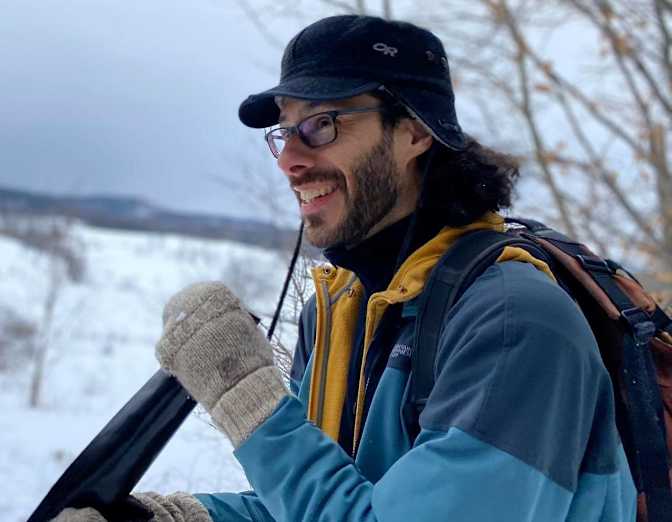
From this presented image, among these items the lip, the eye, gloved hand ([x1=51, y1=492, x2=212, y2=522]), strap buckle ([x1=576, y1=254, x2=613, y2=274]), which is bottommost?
gloved hand ([x1=51, y1=492, x2=212, y2=522])

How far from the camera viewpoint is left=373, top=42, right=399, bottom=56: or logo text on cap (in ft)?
5.97

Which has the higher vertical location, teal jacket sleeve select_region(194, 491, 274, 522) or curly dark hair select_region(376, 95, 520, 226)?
curly dark hair select_region(376, 95, 520, 226)

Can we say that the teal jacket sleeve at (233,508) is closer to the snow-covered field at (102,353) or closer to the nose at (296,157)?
the snow-covered field at (102,353)

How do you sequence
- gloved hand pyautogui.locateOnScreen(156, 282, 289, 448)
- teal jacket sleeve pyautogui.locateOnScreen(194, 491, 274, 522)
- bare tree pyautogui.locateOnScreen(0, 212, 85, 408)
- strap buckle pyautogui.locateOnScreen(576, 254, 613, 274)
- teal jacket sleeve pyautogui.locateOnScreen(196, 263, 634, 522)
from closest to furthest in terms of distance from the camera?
teal jacket sleeve pyautogui.locateOnScreen(196, 263, 634, 522) → gloved hand pyautogui.locateOnScreen(156, 282, 289, 448) → strap buckle pyautogui.locateOnScreen(576, 254, 613, 274) → teal jacket sleeve pyautogui.locateOnScreen(194, 491, 274, 522) → bare tree pyautogui.locateOnScreen(0, 212, 85, 408)

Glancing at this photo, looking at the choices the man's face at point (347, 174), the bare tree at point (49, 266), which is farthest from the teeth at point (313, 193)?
the bare tree at point (49, 266)

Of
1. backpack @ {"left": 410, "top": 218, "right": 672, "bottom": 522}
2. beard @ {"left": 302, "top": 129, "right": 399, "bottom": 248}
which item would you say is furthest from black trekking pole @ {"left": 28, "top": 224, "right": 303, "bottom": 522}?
backpack @ {"left": 410, "top": 218, "right": 672, "bottom": 522}

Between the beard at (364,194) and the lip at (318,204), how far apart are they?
0.05 feet

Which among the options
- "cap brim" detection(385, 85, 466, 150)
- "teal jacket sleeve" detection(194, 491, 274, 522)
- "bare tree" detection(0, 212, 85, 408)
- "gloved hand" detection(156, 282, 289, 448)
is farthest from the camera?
"bare tree" detection(0, 212, 85, 408)

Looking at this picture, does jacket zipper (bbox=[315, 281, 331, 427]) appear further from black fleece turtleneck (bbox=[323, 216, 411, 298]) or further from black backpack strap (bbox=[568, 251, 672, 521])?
black backpack strap (bbox=[568, 251, 672, 521])

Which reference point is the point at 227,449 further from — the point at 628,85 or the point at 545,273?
the point at 628,85

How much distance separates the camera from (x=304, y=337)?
2.17m

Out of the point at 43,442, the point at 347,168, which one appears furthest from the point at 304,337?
the point at 43,442

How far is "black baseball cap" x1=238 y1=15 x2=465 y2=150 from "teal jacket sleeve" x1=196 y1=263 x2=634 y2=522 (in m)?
0.53

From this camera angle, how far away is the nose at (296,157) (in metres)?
1.87
